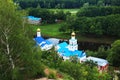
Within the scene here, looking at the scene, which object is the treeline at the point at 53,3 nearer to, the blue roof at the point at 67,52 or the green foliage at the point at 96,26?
the green foliage at the point at 96,26

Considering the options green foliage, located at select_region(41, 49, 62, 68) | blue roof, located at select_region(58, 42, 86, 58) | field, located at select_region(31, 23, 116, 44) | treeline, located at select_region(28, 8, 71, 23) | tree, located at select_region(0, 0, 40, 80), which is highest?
tree, located at select_region(0, 0, 40, 80)

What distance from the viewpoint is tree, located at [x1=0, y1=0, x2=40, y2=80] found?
1503 centimetres

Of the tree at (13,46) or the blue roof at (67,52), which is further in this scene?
the blue roof at (67,52)

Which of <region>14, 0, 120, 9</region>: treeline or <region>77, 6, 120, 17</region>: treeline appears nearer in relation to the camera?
<region>77, 6, 120, 17</region>: treeline

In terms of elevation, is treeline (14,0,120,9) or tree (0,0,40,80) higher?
tree (0,0,40,80)

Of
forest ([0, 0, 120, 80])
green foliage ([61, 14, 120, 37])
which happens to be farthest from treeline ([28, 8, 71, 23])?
forest ([0, 0, 120, 80])

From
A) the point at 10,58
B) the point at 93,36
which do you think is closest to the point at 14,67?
the point at 10,58

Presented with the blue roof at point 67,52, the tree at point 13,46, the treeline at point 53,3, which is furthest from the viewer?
the treeline at point 53,3

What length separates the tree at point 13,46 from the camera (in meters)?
15.0

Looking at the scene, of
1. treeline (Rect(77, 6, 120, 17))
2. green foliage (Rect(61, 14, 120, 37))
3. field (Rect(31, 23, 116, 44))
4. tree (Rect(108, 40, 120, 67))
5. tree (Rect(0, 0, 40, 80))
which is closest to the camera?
tree (Rect(0, 0, 40, 80))

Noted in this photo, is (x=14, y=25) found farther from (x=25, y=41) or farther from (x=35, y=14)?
(x=35, y=14)

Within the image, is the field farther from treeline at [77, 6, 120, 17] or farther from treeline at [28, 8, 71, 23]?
treeline at [77, 6, 120, 17]

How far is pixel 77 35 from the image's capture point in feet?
192

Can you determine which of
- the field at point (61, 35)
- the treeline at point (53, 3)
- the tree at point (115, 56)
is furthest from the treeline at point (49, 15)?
Result: the tree at point (115, 56)
